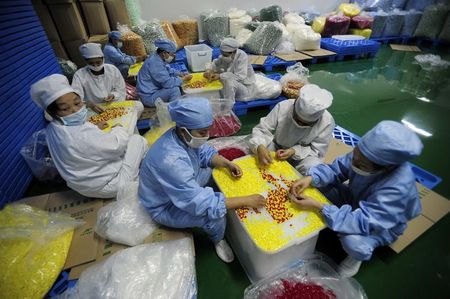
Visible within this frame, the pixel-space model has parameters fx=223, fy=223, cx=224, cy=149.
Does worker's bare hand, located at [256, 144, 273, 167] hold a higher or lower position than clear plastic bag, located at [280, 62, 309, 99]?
higher

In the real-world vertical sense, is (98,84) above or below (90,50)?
below

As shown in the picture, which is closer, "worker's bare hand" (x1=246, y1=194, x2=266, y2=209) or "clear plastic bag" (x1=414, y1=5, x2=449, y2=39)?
"worker's bare hand" (x1=246, y1=194, x2=266, y2=209)

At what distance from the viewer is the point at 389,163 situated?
1.13 meters

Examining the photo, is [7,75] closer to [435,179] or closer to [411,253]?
[411,253]

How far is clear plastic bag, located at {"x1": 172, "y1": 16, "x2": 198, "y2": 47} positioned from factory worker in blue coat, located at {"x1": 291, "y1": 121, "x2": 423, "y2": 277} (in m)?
4.84

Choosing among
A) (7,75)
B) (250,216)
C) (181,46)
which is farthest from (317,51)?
(7,75)

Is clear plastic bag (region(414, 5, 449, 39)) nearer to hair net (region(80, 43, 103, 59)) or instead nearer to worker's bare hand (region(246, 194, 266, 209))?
worker's bare hand (region(246, 194, 266, 209))

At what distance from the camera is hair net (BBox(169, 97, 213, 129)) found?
1.23m

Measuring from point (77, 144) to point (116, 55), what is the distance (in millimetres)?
2543

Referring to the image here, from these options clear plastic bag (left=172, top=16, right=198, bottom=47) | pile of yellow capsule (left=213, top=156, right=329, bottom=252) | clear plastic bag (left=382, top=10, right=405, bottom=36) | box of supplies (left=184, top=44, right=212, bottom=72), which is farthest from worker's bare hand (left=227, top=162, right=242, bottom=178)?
clear plastic bag (left=382, top=10, right=405, bottom=36)

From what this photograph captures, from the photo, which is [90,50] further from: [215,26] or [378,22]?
[378,22]

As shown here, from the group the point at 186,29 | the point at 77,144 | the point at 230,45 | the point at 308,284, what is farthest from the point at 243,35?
the point at 308,284

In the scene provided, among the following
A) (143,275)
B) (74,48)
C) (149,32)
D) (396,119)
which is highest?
(149,32)

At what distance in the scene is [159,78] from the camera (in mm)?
2975
